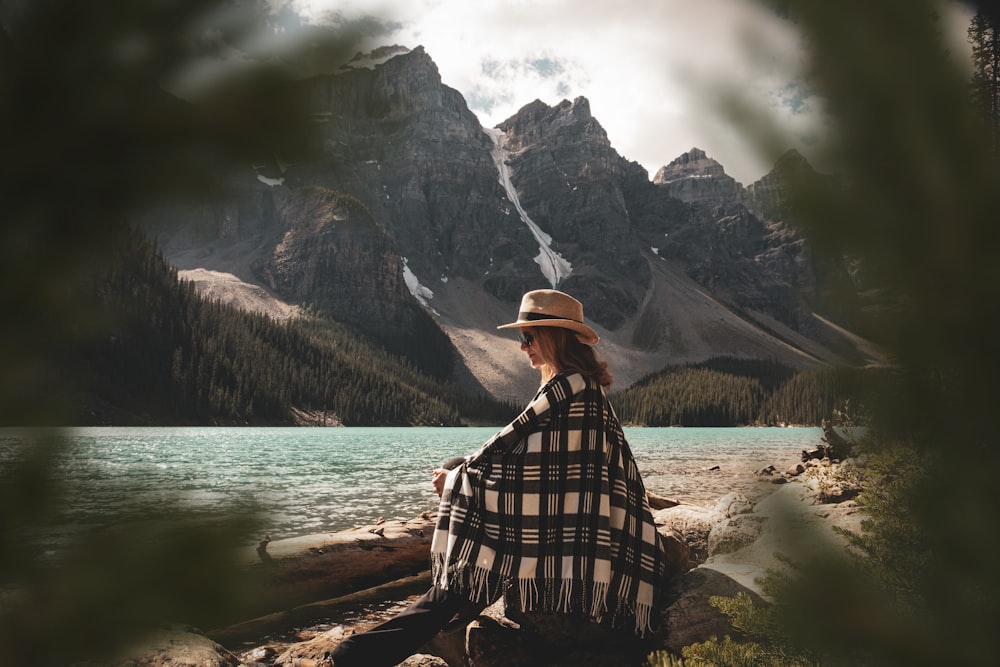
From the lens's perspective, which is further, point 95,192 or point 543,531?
point 543,531

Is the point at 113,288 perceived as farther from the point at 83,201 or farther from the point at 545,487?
the point at 545,487

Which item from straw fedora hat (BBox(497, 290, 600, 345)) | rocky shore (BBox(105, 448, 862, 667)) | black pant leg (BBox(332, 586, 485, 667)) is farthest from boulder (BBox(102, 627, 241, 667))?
straw fedora hat (BBox(497, 290, 600, 345))

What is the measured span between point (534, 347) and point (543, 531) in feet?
4.22

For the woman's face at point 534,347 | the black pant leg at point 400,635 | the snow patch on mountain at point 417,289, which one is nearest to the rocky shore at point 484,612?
the black pant leg at point 400,635

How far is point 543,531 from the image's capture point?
4262 mm

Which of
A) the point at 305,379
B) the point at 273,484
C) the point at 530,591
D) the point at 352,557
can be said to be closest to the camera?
the point at 273,484

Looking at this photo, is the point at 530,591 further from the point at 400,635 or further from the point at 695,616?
the point at 695,616

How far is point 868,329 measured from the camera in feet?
2.11

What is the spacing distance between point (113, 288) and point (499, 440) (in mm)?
3632

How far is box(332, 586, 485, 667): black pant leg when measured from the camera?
419 centimetres

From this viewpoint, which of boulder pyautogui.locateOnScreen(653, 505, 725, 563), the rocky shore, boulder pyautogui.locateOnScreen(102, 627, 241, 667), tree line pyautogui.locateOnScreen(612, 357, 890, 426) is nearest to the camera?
boulder pyautogui.locateOnScreen(102, 627, 241, 667)

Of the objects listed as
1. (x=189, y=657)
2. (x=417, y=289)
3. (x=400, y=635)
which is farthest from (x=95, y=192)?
(x=417, y=289)

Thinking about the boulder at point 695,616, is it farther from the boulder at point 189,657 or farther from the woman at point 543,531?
the boulder at point 189,657

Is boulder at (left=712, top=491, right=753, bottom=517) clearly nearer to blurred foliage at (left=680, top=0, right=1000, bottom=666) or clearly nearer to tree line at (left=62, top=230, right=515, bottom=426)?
blurred foliage at (left=680, top=0, right=1000, bottom=666)
